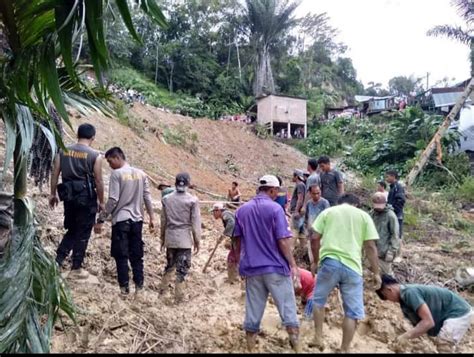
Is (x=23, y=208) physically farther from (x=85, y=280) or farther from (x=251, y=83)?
(x=251, y=83)

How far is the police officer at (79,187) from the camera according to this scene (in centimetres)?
425

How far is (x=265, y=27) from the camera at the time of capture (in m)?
34.4

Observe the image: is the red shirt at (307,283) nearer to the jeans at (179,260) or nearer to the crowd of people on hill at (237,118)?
the jeans at (179,260)

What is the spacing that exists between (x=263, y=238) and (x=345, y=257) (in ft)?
2.22

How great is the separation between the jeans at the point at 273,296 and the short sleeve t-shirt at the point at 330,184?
8.81 ft

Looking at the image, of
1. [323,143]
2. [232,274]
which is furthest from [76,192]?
[323,143]

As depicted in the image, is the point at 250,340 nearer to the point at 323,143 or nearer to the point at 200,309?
the point at 200,309

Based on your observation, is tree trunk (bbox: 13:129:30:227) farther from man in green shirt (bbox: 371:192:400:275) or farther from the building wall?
the building wall

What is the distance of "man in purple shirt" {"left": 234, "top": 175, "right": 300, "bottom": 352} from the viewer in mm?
3672

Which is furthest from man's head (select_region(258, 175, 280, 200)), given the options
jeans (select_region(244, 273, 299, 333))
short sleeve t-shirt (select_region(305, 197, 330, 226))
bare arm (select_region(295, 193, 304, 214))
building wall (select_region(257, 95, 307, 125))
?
building wall (select_region(257, 95, 307, 125))

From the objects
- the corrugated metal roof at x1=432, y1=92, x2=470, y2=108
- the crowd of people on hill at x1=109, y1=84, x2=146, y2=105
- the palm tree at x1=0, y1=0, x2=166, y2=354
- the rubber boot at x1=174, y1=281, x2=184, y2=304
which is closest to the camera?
the palm tree at x1=0, y1=0, x2=166, y2=354

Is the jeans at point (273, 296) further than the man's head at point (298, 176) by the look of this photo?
No

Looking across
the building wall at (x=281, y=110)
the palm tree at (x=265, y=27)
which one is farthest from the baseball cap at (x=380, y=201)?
the palm tree at (x=265, y=27)

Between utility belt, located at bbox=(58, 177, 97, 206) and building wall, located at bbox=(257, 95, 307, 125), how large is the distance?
23.8 meters
